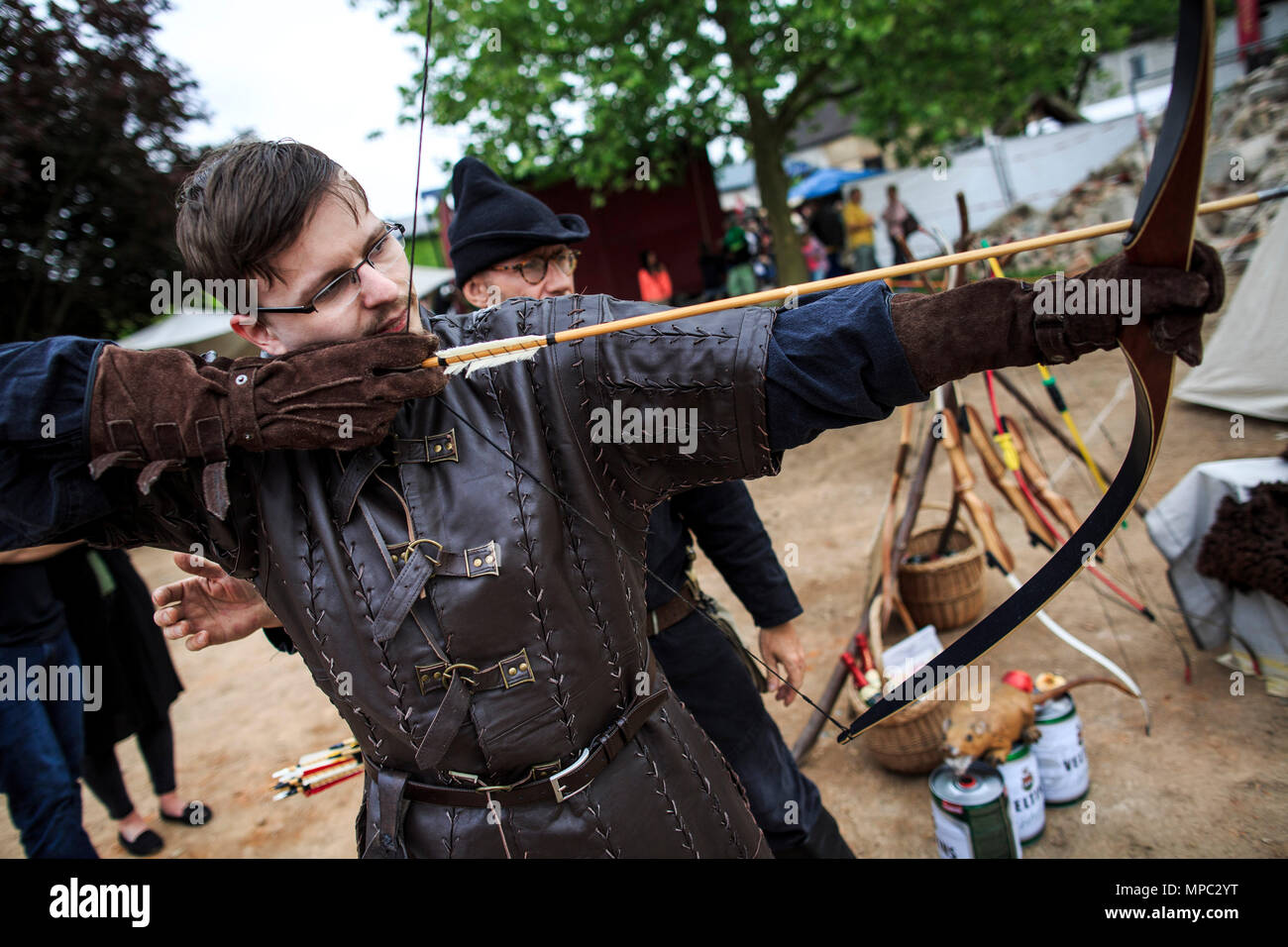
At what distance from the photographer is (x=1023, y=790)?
2.59 m

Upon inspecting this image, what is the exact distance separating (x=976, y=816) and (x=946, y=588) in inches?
63.6

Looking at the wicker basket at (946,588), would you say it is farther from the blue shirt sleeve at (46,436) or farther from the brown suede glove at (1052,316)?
the blue shirt sleeve at (46,436)

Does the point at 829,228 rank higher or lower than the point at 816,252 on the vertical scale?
higher

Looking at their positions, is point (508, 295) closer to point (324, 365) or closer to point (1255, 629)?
point (324, 365)

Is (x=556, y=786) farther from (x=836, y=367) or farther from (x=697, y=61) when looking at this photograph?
(x=697, y=61)

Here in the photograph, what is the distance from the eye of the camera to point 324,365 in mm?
1110

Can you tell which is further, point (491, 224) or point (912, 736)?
point (912, 736)

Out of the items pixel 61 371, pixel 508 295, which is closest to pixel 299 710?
pixel 508 295

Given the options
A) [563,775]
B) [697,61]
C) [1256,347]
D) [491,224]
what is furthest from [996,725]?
[697,61]

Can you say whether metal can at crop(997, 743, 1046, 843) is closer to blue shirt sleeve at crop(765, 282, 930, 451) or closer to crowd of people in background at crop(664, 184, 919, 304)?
blue shirt sleeve at crop(765, 282, 930, 451)

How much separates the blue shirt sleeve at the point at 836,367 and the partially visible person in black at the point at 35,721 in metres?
2.80

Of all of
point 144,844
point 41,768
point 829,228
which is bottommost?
point 144,844

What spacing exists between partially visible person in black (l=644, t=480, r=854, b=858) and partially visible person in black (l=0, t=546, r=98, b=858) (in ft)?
7.34
